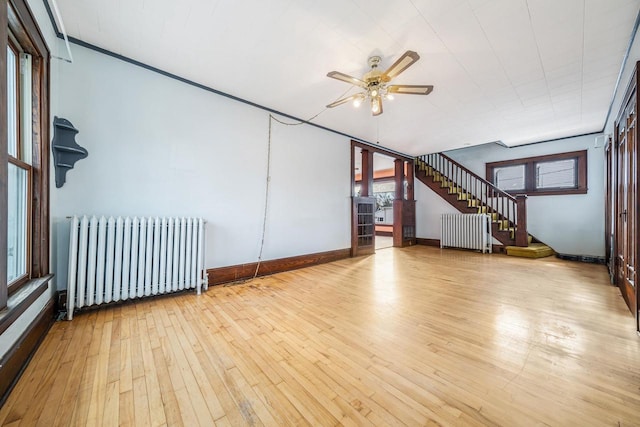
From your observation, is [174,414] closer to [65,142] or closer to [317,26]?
[65,142]

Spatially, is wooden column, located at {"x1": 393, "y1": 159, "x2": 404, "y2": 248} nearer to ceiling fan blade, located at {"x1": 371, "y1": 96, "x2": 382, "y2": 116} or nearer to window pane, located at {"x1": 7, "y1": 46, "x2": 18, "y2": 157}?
ceiling fan blade, located at {"x1": 371, "y1": 96, "x2": 382, "y2": 116}

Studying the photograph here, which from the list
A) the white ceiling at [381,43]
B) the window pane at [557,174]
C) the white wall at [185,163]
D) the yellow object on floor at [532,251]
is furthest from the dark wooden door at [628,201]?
the white wall at [185,163]

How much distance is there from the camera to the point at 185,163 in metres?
3.11

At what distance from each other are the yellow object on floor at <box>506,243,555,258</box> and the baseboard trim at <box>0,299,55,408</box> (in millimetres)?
7511

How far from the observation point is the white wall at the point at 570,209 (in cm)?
526

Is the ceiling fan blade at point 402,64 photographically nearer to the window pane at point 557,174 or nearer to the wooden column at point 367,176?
the wooden column at point 367,176

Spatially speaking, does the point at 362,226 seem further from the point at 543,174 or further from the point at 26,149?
the point at 26,149

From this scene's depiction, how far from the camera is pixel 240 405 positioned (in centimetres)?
126

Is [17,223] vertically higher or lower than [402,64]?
lower

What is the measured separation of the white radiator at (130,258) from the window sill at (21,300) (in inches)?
11.7

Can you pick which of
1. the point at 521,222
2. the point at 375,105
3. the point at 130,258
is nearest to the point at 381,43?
the point at 375,105

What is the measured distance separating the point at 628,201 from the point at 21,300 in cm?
529

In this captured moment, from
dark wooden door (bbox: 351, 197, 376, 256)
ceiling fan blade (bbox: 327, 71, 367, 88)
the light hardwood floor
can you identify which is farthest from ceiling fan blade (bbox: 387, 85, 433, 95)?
dark wooden door (bbox: 351, 197, 376, 256)

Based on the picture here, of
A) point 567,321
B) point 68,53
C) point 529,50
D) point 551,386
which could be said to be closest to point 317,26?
point 529,50
